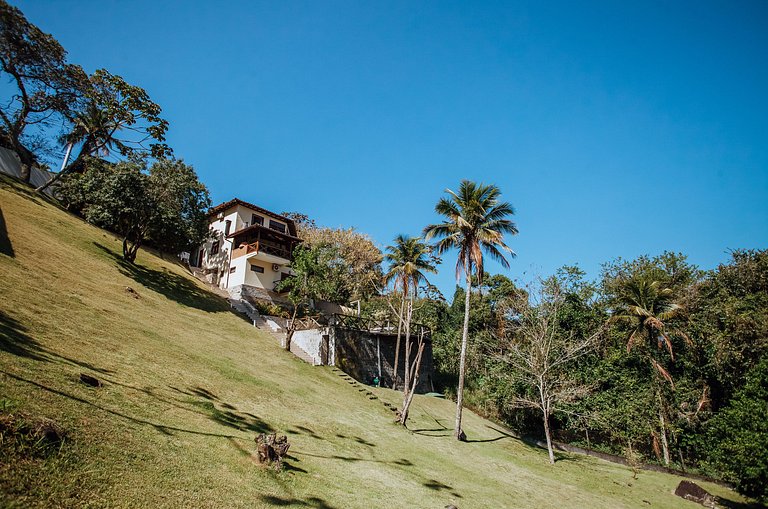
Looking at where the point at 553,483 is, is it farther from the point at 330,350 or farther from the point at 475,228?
Answer: the point at 330,350

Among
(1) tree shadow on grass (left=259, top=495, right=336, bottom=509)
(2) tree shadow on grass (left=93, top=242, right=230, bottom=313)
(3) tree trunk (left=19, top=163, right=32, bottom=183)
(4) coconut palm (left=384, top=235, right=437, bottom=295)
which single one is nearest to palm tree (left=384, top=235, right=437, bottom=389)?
(4) coconut palm (left=384, top=235, right=437, bottom=295)

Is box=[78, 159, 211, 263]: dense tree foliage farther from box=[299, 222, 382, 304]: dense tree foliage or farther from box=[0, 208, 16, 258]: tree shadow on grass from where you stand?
box=[299, 222, 382, 304]: dense tree foliage

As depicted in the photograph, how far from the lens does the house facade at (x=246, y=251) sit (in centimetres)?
4056

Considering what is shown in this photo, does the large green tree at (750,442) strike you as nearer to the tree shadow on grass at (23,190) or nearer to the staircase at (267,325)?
the staircase at (267,325)

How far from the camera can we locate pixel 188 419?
9789mm

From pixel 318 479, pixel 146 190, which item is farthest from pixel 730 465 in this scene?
pixel 146 190

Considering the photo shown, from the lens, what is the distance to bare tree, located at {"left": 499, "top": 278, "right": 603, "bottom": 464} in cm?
2442

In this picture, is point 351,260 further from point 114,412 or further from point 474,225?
point 114,412

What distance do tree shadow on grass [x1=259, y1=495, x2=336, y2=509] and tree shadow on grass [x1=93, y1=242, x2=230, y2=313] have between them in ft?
73.7

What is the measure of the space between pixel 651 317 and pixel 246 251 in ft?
122

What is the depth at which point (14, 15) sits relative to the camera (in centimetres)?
2950

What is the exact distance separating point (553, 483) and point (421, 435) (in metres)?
6.31

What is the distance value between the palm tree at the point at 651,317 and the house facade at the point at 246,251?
32.6 m

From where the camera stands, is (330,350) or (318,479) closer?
(318,479)
